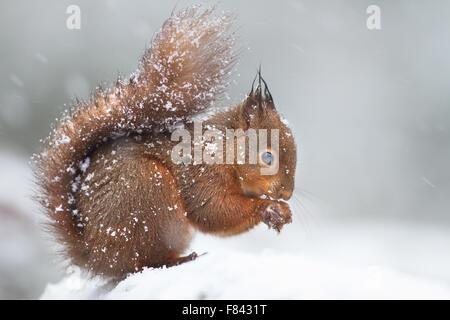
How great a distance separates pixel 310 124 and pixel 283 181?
143 cm

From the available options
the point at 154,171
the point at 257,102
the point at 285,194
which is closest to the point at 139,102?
the point at 154,171

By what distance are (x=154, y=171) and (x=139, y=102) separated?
0.21m

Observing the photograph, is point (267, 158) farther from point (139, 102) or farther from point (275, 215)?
point (139, 102)

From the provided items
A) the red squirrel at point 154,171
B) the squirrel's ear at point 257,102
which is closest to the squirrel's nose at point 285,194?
the red squirrel at point 154,171

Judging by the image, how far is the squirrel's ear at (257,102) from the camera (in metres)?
1.43

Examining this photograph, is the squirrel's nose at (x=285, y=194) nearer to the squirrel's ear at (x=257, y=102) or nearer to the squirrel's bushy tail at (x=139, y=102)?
the squirrel's ear at (x=257, y=102)

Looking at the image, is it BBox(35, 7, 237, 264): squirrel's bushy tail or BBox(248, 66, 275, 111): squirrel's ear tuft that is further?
BBox(248, 66, 275, 111): squirrel's ear tuft

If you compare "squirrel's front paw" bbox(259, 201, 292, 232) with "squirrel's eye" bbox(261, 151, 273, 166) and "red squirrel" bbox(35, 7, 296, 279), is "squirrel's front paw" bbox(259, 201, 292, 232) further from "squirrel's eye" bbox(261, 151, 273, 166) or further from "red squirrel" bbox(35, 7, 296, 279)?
"squirrel's eye" bbox(261, 151, 273, 166)

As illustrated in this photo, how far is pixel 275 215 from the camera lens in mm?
1354

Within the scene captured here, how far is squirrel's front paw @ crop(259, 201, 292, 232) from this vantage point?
136 cm

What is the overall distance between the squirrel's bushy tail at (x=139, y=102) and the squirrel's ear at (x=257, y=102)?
15 cm

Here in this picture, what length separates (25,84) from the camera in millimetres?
2531

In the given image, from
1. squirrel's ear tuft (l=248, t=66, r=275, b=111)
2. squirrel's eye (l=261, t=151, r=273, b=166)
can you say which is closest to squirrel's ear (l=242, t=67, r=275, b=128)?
squirrel's ear tuft (l=248, t=66, r=275, b=111)
